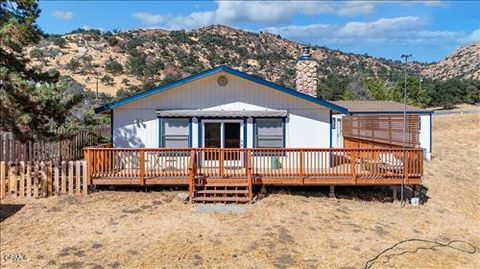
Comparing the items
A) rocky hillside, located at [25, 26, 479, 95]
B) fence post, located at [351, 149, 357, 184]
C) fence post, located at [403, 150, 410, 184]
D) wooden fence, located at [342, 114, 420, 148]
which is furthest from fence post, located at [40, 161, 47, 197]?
rocky hillside, located at [25, 26, 479, 95]

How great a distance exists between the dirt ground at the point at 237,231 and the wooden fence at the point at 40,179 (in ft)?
1.48

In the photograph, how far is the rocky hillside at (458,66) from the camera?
310 feet

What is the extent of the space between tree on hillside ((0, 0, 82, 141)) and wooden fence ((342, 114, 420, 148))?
11521 mm

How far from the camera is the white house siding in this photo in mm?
16359

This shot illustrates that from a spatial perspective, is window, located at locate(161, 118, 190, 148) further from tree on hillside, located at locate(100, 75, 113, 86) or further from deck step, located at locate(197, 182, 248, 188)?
tree on hillside, located at locate(100, 75, 113, 86)

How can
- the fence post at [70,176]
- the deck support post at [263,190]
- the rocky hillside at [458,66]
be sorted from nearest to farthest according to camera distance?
the fence post at [70,176], the deck support post at [263,190], the rocky hillside at [458,66]

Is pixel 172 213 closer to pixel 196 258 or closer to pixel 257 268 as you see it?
pixel 196 258

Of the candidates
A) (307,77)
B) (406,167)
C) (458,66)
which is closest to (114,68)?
(307,77)

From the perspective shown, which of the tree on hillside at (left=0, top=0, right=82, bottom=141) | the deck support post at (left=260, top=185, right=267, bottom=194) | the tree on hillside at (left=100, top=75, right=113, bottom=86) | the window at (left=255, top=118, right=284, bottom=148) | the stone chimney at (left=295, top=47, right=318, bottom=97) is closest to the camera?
the tree on hillside at (left=0, top=0, right=82, bottom=141)

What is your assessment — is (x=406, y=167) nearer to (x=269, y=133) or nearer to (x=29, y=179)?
(x=269, y=133)

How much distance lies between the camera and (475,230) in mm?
12469

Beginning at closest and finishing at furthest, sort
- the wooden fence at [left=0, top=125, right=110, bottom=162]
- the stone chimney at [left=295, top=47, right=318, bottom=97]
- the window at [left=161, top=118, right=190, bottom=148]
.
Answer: the wooden fence at [left=0, top=125, right=110, bottom=162], the window at [left=161, top=118, right=190, bottom=148], the stone chimney at [left=295, top=47, right=318, bottom=97]

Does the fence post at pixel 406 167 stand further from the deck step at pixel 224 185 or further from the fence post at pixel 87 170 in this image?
the fence post at pixel 87 170

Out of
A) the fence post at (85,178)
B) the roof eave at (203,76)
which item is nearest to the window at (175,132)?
the roof eave at (203,76)
